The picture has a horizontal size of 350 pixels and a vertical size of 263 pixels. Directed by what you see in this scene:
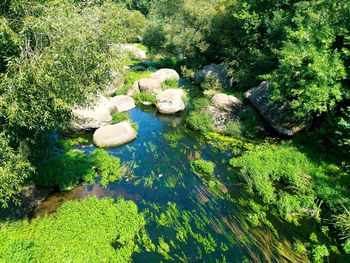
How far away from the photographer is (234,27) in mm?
32531

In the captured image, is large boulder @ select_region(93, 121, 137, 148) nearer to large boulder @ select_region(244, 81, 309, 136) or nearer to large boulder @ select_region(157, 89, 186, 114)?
large boulder @ select_region(157, 89, 186, 114)

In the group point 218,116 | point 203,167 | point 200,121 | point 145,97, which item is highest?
point 218,116

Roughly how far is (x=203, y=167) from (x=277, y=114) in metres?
8.11

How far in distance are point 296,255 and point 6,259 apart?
37.3ft

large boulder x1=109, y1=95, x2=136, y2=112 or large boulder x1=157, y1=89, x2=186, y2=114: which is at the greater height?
large boulder x1=157, y1=89, x2=186, y2=114

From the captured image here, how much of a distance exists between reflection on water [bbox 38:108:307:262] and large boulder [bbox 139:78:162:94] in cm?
1035

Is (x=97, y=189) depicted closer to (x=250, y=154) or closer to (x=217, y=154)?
(x=217, y=154)

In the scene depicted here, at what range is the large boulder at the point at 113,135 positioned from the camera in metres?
20.7

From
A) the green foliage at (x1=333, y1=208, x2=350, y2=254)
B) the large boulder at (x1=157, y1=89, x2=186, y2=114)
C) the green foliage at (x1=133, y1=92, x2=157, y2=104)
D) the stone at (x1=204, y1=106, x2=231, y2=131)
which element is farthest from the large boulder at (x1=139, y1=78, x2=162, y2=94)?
the green foliage at (x1=333, y1=208, x2=350, y2=254)

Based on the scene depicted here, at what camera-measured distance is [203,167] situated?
18.2 metres

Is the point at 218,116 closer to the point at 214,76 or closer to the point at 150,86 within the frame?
the point at 150,86

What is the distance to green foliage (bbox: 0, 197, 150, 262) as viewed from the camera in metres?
11.3

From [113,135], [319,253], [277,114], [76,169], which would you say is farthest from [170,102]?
[319,253]

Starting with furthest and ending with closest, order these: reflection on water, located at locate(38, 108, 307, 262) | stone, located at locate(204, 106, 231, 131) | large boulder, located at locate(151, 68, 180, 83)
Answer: large boulder, located at locate(151, 68, 180, 83)
stone, located at locate(204, 106, 231, 131)
reflection on water, located at locate(38, 108, 307, 262)
